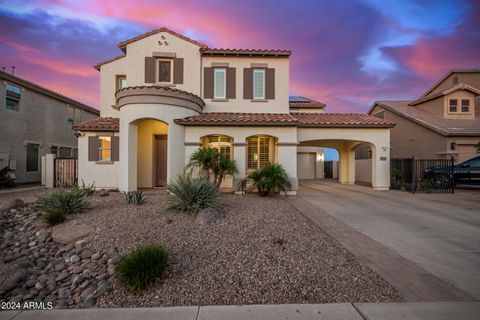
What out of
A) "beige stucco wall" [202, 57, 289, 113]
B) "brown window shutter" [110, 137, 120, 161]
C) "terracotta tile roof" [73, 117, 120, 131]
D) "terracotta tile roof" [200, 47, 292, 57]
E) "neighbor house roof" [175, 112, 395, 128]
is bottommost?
"brown window shutter" [110, 137, 120, 161]

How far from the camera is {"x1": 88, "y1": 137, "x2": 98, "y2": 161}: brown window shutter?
36.3ft

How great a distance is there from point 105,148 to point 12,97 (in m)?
8.80

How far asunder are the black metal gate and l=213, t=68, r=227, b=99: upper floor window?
9191mm

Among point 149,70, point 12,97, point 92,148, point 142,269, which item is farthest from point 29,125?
point 142,269

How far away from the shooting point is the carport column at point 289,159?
413 inches

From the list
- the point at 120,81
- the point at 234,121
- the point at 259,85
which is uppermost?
Result: the point at 120,81

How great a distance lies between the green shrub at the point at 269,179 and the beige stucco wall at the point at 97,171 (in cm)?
740

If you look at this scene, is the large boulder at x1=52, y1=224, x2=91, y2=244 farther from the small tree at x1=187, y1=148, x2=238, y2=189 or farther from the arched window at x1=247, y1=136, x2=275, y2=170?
the arched window at x1=247, y1=136, x2=275, y2=170

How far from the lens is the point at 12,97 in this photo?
44.9ft

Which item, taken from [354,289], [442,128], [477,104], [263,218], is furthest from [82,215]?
[477,104]

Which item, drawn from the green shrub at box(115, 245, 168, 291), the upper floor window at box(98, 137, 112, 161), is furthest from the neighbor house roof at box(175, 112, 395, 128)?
the green shrub at box(115, 245, 168, 291)

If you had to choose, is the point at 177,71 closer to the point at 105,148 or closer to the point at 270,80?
the point at 270,80

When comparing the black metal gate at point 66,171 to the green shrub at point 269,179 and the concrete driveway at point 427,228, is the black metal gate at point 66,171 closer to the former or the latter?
the green shrub at point 269,179

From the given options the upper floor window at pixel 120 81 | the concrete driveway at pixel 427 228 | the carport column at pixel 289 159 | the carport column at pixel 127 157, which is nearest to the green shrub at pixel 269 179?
the carport column at pixel 289 159
